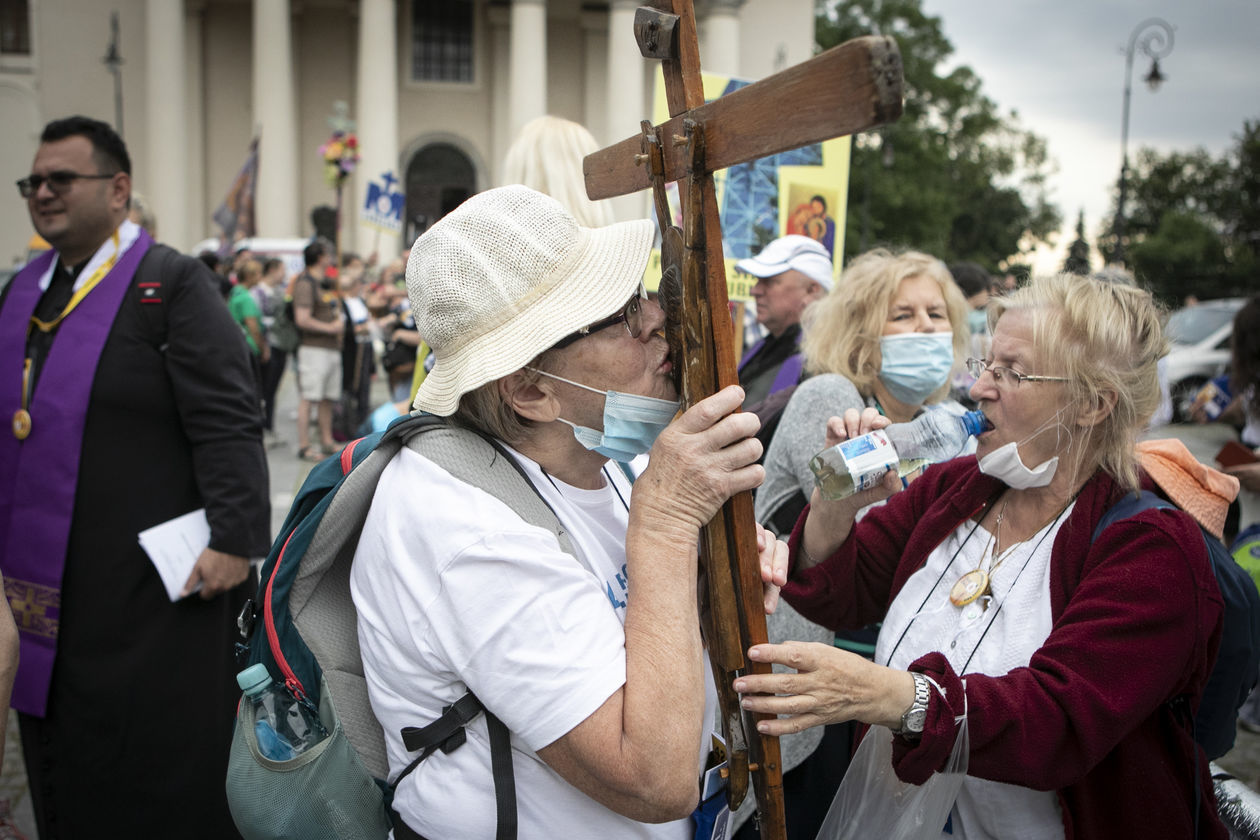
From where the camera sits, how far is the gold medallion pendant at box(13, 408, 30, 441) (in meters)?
2.92

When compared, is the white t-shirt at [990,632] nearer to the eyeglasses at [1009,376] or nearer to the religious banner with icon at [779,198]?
the eyeglasses at [1009,376]

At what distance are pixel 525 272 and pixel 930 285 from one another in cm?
211

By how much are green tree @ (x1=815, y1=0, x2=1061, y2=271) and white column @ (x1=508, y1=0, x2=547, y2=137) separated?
1143 centimetres

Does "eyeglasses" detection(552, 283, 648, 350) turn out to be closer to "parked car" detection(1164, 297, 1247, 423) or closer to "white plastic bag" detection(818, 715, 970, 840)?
"white plastic bag" detection(818, 715, 970, 840)

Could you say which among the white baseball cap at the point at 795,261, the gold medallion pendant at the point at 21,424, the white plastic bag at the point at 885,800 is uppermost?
the white baseball cap at the point at 795,261

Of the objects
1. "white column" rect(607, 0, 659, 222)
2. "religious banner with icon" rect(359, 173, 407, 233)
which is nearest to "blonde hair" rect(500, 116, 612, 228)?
"religious banner with icon" rect(359, 173, 407, 233)

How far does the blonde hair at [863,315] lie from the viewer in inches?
129

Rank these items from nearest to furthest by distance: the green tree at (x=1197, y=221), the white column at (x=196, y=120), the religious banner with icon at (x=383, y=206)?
1. the religious banner with icon at (x=383, y=206)
2. the white column at (x=196, y=120)
3. the green tree at (x=1197, y=221)

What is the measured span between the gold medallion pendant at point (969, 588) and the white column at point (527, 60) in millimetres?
26349

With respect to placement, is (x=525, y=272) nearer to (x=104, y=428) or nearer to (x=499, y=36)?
(x=104, y=428)

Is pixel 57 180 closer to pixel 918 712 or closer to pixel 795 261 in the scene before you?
pixel 795 261

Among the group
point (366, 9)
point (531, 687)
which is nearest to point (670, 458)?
point (531, 687)

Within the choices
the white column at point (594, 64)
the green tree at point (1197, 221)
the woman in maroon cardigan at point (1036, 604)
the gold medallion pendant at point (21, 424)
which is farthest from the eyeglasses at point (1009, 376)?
the green tree at point (1197, 221)

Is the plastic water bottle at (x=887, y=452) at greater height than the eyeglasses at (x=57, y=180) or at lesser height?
lesser
